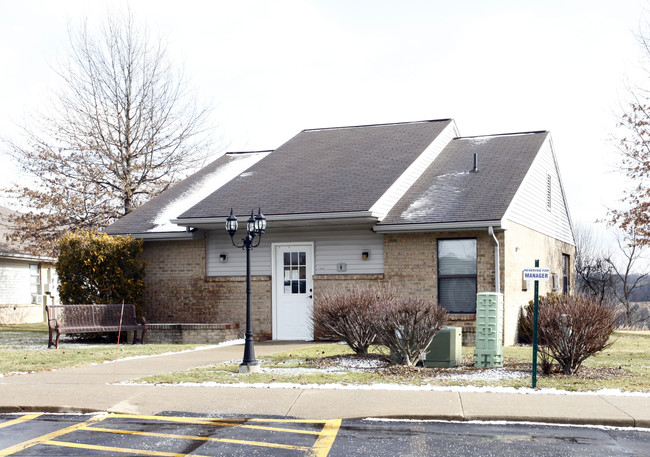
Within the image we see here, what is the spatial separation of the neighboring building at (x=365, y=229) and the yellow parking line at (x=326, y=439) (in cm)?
921

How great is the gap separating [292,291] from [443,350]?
23.5 feet

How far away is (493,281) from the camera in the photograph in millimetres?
17156

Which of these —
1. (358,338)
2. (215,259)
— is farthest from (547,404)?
(215,259)

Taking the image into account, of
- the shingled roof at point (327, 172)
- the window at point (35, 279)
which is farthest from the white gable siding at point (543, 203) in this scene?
the window at point (35, 279)

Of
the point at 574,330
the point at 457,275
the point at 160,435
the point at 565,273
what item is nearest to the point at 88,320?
the point at 457,275

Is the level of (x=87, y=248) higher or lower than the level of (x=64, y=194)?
lower

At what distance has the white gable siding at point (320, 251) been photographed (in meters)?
18.3

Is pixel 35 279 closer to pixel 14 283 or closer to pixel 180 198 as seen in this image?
pixel 14 283

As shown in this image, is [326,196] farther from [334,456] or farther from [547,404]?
[334,456]

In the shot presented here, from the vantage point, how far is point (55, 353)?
602 inches

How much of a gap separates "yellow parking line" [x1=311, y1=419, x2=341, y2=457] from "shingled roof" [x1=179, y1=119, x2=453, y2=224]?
365 inches

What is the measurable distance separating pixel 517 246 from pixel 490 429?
11.0m

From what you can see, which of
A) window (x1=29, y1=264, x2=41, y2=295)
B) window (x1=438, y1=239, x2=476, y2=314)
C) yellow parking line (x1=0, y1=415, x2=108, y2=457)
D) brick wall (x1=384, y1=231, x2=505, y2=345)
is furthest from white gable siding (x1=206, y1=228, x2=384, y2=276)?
window (x1=29, y1=264, x2=41, y2=295)

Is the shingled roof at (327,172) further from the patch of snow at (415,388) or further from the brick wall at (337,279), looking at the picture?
the patch of snow at (415,388)
